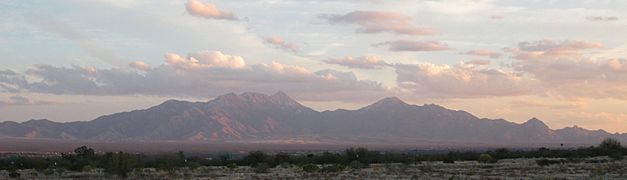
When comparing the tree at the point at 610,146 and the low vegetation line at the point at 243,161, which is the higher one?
the tree at the point at 610,146

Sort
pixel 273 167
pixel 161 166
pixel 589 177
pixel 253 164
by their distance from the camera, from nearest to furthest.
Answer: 1. pixel 589 177
2. pixel 161 166
3. pixel 273 167
4. pixel 253 164

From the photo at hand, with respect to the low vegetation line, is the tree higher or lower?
higher

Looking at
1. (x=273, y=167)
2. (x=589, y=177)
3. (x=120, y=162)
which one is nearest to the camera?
(x=589, y=177)

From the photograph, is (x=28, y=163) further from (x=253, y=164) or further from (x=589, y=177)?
(x=589, y=177)

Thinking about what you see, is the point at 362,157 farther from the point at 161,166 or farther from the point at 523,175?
the point at 523,175

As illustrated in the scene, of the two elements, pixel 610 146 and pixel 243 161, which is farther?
pixel 610 146

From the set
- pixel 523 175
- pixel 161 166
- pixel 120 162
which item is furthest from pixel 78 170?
pixel 523 175

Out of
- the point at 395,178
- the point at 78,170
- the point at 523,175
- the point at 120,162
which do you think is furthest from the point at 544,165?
the point at 78,170

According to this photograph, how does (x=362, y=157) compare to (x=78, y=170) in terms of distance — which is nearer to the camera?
(x=78, y=170)

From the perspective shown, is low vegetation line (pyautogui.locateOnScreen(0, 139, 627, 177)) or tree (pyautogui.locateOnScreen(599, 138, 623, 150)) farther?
tree (pyautogui.locateOnScreen(599, 138, 623, 150))

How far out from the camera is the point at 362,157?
87938 mm

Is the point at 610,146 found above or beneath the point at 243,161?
above

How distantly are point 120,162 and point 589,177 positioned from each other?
98.5ft

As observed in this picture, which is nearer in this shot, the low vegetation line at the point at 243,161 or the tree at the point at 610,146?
the low vegetation line at the point at 243,161
